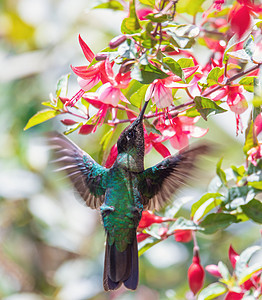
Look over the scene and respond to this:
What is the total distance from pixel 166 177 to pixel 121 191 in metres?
0.12

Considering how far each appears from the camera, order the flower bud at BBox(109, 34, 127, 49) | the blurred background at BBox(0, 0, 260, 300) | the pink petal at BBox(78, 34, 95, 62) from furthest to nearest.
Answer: the blurred background at BBox(0, 0, 260, 300) → the pink petal at BBox(78, 34, 95, 62) → the flower bud at BBox(109, 34, 127, 49)

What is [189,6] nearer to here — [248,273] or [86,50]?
[86,50]

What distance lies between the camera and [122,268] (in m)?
0.96

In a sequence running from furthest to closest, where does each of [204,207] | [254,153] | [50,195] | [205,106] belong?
[50,195] < [204,207] < [254,153] < [205,106]

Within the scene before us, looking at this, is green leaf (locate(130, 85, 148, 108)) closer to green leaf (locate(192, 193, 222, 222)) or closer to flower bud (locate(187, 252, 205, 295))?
green leaf (locate(192, 193, 222, 222))

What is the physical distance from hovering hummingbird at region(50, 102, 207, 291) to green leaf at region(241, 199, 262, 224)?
0.53 ft

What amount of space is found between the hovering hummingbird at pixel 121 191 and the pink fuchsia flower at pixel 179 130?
0.06 metres

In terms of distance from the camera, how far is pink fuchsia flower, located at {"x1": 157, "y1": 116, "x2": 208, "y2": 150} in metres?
0.92

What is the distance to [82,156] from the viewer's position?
1.01 meters

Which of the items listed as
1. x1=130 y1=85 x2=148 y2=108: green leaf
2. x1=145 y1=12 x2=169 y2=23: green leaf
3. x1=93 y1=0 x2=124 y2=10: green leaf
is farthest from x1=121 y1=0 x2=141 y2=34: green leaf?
x1=93 y1=0 x2=124 y2=10: green leaf

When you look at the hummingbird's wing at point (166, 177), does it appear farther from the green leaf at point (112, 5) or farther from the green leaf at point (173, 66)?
the green leaf at point (112, 5)

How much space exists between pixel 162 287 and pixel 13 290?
30.0 inches

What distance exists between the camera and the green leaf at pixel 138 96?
34.8 inches

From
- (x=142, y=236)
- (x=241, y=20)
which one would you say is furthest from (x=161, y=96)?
(x=142, y=236)
